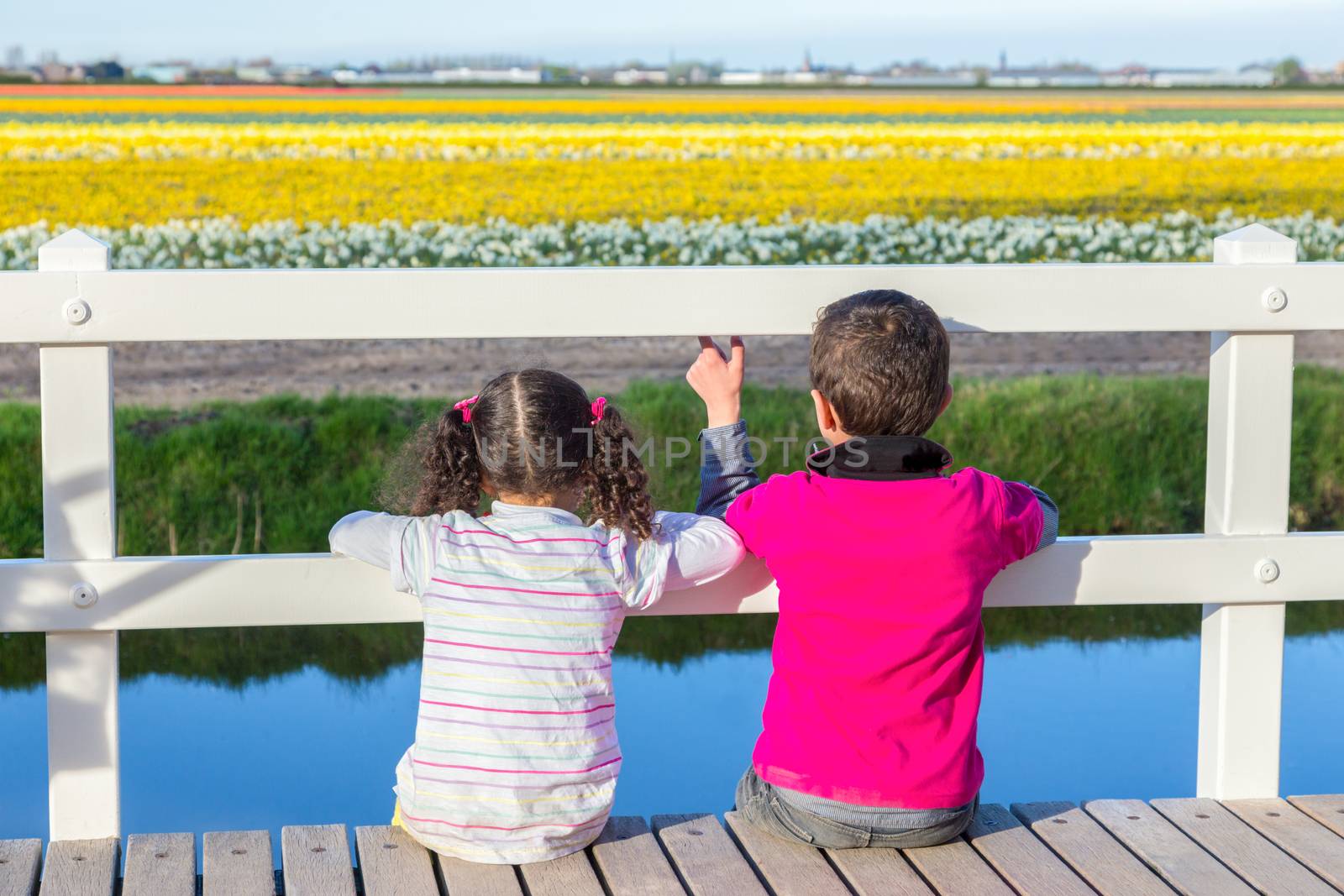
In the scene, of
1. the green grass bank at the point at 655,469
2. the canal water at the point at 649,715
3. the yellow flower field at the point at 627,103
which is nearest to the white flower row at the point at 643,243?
the green grass bank at the point at 655,469

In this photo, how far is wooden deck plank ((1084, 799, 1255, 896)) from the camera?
1988mm

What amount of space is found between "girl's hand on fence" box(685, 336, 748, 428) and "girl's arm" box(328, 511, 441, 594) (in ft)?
1.37

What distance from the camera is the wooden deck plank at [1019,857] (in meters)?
1.96

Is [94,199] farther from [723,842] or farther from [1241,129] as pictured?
[1241,129]

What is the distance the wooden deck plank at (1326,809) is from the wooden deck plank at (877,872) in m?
0.66

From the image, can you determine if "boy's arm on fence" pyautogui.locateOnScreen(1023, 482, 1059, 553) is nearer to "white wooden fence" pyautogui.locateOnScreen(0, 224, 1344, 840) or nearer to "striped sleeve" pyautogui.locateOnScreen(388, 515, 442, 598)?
"white wooden fence" pyautogui.locateOnScreen(0, 224, 1344, 840)

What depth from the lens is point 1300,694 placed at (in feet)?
16.7

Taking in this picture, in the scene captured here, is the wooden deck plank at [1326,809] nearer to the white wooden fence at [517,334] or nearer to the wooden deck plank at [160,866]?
the white wooden fence at [517,334]

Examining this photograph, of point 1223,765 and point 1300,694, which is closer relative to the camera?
point 1223,765

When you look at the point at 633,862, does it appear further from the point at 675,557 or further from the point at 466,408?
the point at 466,408

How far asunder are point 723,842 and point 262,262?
513 inches

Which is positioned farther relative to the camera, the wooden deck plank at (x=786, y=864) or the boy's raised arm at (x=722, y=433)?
the boy's raised arm at (x=722, y=433)

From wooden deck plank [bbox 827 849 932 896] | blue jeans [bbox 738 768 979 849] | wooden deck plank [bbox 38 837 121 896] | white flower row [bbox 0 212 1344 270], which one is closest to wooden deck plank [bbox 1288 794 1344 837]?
blue jeans [bbox 738 768 979 849]

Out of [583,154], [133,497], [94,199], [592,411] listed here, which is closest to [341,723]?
[133,497]
